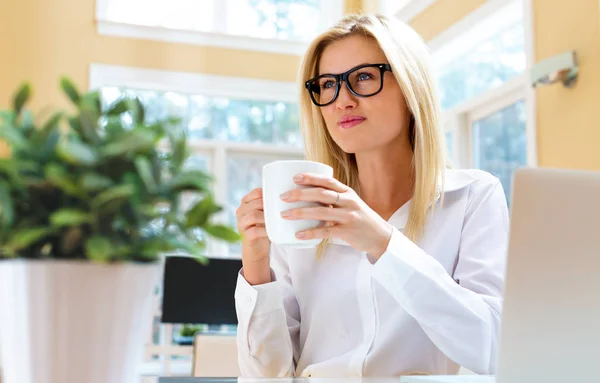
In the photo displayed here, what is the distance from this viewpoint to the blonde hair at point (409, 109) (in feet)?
4.50

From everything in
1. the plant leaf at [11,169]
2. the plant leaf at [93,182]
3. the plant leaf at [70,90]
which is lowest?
the plant leaf at [93,182]

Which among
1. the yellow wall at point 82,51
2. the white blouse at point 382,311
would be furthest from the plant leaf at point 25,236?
the yellow wall at point 82,51

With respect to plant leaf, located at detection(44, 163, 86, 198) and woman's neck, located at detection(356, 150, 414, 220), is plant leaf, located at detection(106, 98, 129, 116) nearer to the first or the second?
plant leaf, located at detection(44, 163, 86, 198)

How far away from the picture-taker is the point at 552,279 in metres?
0.66

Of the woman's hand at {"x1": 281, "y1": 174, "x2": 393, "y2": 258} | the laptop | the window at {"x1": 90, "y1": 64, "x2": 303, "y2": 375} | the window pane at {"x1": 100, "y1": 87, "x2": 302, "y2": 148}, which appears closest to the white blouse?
the woman's hand at {"x1": 281, "y1": 174, "x2": 393, "y2": 258}

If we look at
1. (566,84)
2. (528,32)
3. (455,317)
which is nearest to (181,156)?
(455,317)

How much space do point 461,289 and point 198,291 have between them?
7.28ft

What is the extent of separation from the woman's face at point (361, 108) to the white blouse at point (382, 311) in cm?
15

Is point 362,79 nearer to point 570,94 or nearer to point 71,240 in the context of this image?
point 71,240

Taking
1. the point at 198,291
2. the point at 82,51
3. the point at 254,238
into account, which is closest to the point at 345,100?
the point at 254,238

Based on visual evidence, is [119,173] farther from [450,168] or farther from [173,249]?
[450,168]

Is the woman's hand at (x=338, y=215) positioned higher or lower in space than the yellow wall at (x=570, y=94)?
lower

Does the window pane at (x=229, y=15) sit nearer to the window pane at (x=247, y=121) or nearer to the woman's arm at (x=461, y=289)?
the window pane at (x=247, y=121)

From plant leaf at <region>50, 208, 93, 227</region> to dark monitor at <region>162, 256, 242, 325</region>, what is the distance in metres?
2.75
